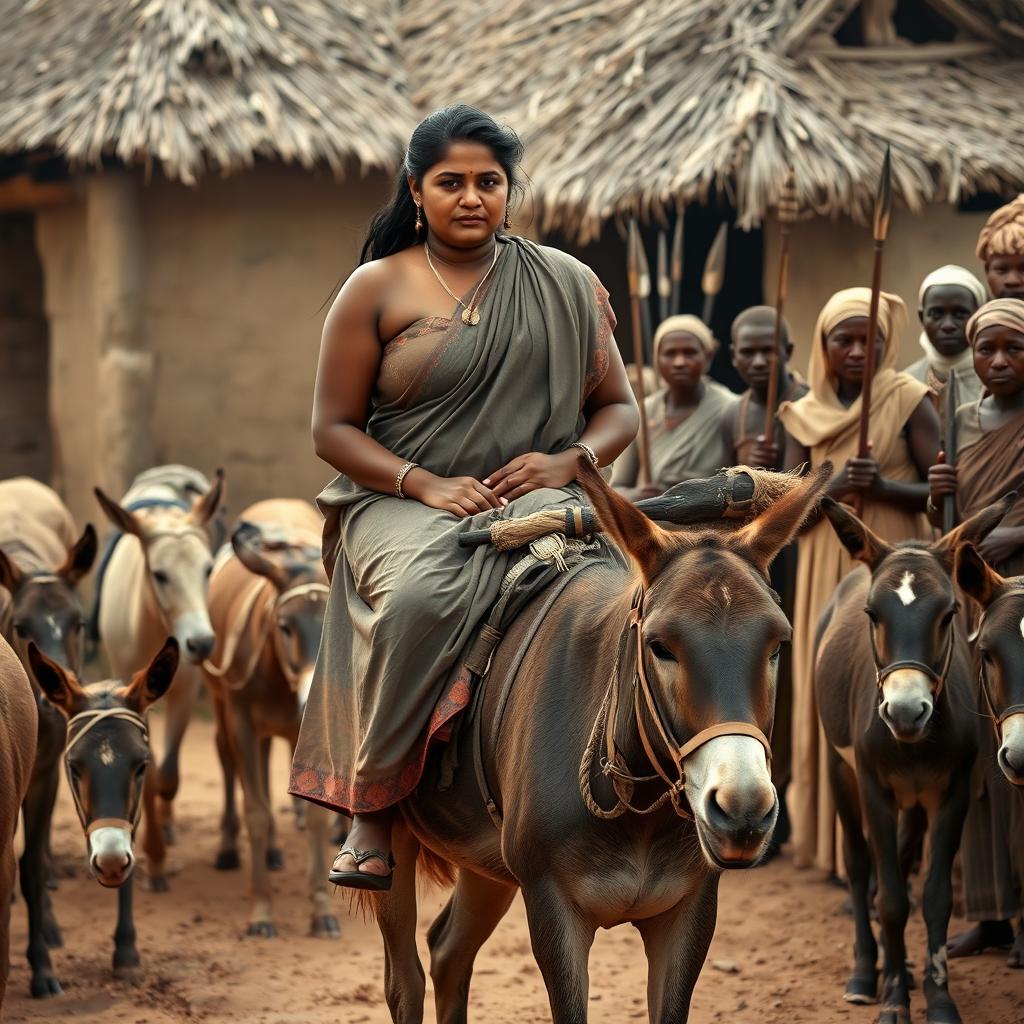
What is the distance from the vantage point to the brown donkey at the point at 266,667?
781 centimetres

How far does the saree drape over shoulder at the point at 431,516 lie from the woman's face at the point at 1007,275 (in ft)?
9.61

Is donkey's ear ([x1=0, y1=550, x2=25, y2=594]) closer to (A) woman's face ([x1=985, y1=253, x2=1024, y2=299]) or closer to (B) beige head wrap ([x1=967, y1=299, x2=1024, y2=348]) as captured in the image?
(B) beige head wrap ([x1=967, y1=299, x2=1024, y2=348])

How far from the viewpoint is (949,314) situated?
301 inches

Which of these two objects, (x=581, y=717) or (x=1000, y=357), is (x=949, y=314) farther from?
(x=581, y=717)

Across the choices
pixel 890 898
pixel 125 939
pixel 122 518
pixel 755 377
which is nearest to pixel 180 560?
pixel 122 518

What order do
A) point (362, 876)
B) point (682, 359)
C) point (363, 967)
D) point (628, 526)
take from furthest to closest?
point (682, 359) → point (363, 967) → point (362, 876) → point (628, 526)

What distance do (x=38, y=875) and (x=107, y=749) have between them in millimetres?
1060

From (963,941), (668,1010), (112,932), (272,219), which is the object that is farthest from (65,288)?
(668,1010)

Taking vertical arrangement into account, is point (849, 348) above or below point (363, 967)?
above

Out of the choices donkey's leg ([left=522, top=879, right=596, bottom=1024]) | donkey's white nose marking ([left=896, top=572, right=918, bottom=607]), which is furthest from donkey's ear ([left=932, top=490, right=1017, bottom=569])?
donkey's leg ([left=522, top=879, right=596, bottom=1024])

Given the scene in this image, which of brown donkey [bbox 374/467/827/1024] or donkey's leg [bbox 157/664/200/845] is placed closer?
brown donkey [bbox 374/467/827/1024]

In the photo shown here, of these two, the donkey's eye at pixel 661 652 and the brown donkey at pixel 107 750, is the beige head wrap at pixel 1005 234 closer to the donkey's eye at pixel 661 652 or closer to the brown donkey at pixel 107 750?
the brown donkey at pixel 107 750

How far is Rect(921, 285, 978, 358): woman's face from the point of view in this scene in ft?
25.1

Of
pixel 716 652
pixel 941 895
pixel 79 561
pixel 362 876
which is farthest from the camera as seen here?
pixel 79 561
